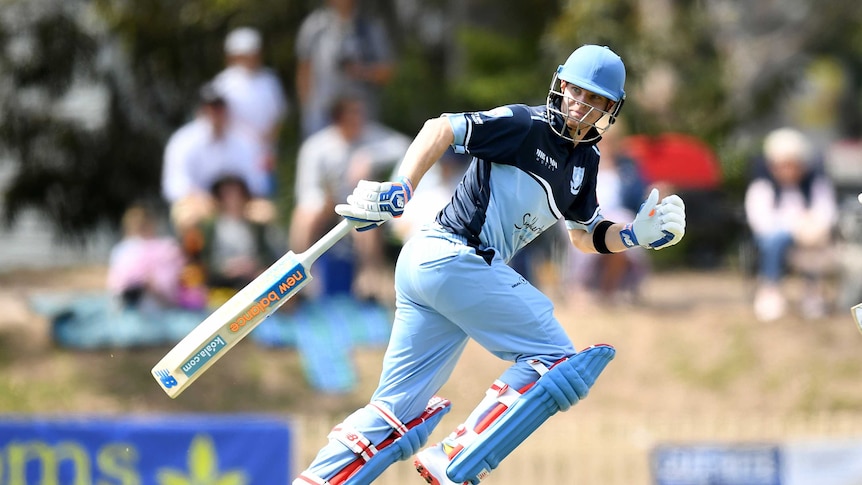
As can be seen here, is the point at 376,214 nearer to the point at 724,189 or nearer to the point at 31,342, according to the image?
the point at 31,342

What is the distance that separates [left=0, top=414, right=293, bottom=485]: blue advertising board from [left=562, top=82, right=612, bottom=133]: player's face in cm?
354

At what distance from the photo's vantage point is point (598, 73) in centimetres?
492

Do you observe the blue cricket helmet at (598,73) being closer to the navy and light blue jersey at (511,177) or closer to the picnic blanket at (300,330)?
the navy and light blue jersey at (511,177)

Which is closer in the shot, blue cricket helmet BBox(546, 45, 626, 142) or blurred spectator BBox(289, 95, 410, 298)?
blue cricket helmet BBox(546, 45, 626, 142)

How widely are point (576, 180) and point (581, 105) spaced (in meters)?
0.33

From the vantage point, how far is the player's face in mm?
4953

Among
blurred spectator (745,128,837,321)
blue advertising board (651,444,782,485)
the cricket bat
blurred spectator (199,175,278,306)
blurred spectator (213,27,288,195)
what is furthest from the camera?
blurred spectator (213,27,288,195)

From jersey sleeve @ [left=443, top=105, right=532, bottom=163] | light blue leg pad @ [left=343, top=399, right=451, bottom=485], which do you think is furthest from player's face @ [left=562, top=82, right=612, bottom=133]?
light blue leg pad @ [left=343, top=399, right=451, bottom=485]

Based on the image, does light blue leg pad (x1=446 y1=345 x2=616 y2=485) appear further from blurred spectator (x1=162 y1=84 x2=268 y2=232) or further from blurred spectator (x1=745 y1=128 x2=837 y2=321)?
blurred spectator (x1=745 y1=128 x2=837 y2=321)

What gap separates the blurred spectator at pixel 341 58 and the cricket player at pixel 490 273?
17.9 feet

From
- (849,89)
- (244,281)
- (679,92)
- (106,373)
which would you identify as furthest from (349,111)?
(849,89)

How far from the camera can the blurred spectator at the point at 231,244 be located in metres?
9.59

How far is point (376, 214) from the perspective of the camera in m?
4.78

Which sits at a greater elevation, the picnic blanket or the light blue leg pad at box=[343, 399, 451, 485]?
the picnic blanket
